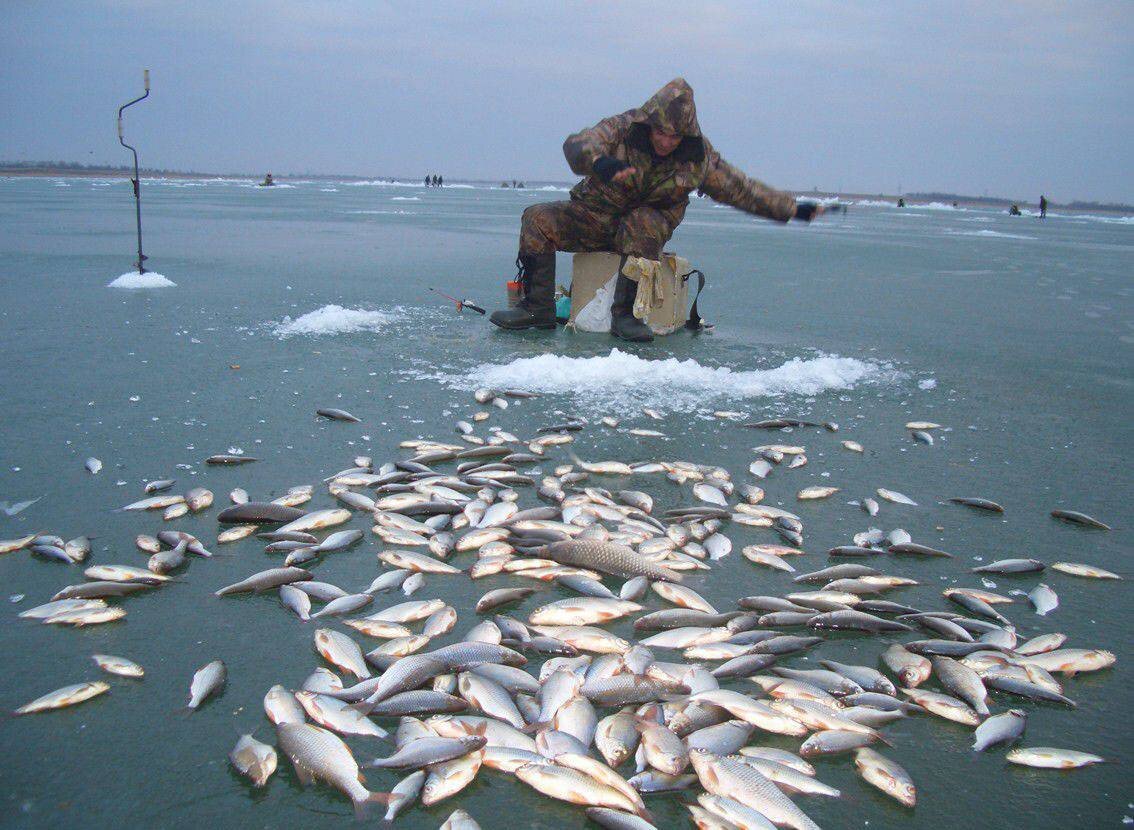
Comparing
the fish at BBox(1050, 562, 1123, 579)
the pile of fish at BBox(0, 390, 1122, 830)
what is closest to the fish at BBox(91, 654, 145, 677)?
the pile of fish at BBox(0, 390, 1122, 830)

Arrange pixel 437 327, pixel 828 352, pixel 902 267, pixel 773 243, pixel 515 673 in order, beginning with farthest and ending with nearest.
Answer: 1. pixel 773 243
2. pixel 902 267
3. pixel 437 327
4. pixel 828 352
5. pixel 515 673

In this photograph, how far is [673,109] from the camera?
6410 millimetres

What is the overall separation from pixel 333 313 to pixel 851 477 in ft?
18.2

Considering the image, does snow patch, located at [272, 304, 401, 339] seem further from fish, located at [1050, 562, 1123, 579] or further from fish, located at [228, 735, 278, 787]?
fish, located at [1050, 562, 1123, 579]

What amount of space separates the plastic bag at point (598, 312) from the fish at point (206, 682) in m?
6.07

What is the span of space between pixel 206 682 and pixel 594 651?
1214mm

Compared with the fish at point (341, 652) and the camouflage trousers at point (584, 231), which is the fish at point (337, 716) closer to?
the fish at point (341, 652)

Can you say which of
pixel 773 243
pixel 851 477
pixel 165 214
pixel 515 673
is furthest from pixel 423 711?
pixel 165 214

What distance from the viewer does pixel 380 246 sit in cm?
1720

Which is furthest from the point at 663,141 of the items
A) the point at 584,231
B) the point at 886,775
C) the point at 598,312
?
the point at 886,775

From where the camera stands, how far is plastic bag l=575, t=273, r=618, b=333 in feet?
26.0

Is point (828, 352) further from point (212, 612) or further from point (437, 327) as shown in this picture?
point (212, 612)

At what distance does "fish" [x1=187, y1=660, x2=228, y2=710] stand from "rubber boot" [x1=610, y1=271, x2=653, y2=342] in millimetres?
5656

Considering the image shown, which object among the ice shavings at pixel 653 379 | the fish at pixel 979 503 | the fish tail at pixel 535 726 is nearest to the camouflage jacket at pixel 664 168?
the ice shavings at pixel 653 379
